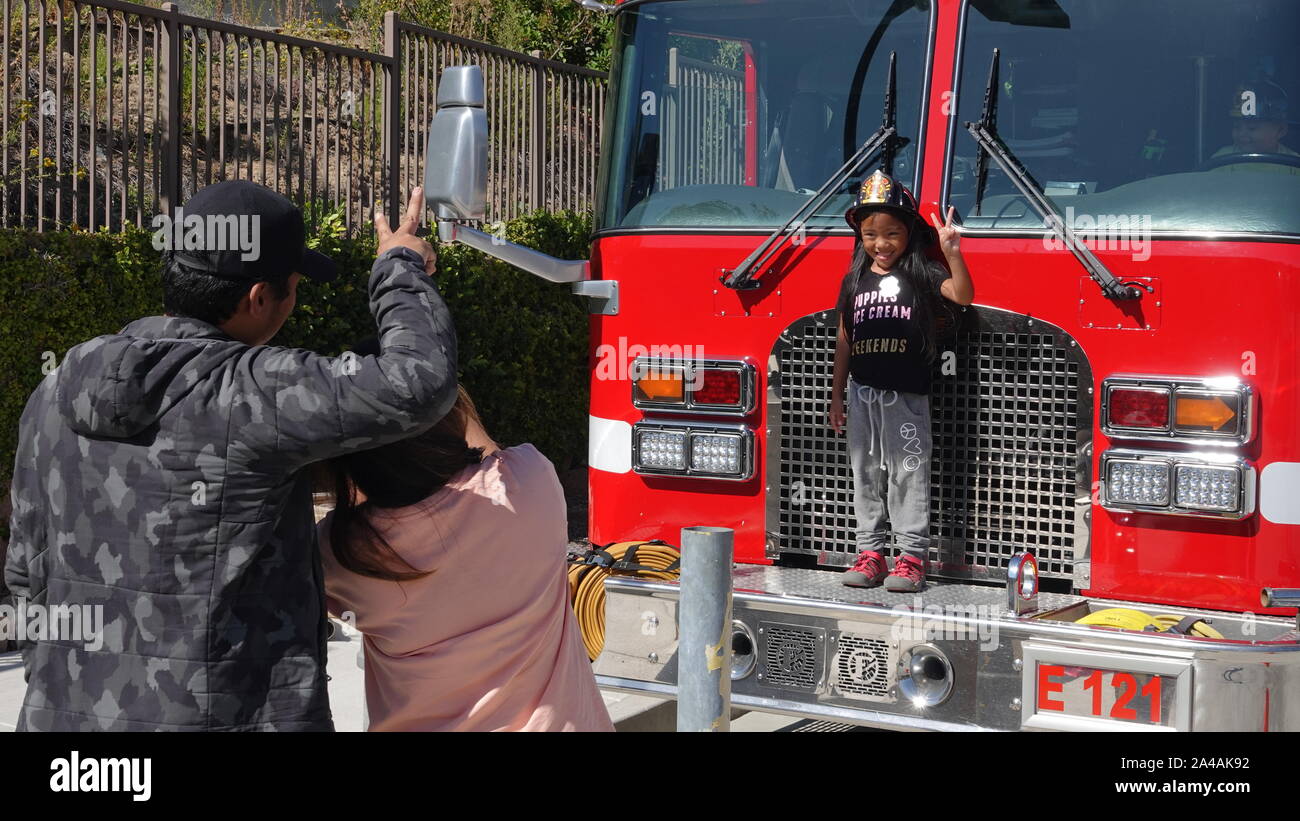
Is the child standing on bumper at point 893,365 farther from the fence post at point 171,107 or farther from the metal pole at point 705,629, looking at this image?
the fence post at point 171,107

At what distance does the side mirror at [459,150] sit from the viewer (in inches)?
137

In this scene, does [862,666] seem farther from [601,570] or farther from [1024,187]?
[1024,187]

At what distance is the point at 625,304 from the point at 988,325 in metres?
1.30

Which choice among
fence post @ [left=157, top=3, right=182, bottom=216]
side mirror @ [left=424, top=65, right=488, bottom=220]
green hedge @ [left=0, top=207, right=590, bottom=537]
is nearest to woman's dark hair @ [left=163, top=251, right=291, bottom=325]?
side mirror @ [left=424, top=65, right=488, bottom=220]

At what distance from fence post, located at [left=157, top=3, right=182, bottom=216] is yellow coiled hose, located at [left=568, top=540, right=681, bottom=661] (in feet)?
11.6

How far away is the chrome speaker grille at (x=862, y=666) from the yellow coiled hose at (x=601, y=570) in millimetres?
639

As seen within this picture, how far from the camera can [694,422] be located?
486 cm

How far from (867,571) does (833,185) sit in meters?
1.30

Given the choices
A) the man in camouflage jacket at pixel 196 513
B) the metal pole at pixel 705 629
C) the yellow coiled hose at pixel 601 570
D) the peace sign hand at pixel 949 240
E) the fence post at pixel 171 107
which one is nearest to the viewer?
the man in camouflage jacket at pixel 196 513

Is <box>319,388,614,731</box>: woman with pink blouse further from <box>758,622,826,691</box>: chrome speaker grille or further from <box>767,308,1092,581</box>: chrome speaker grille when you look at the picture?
<box>767,308,1092,581</box>: chrome speaker grille

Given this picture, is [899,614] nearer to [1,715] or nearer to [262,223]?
[262,223]

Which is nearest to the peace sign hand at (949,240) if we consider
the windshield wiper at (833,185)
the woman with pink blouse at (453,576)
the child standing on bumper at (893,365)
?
the child standing on bumper at (893,365)
